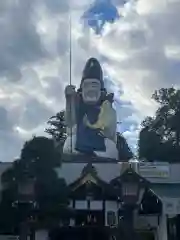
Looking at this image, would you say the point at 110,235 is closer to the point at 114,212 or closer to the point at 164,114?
the point at 114,212

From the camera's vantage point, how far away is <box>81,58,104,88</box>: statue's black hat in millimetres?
48188

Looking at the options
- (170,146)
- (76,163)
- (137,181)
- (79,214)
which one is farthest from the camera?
(170,146)

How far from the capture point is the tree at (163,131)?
58.4 meters

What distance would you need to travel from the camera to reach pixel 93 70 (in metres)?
48.5

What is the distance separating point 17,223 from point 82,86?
68.5ft

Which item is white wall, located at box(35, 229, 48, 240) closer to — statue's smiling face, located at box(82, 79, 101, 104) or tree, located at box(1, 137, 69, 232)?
tree, located at box(1, 137, 69, 232)

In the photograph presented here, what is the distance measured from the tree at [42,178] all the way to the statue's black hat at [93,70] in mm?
19312

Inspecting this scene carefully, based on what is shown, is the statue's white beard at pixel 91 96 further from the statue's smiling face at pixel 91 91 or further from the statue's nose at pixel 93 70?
the statue's nose at pixel 93 70

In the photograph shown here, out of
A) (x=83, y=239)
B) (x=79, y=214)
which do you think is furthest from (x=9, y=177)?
(x=79, y=214)

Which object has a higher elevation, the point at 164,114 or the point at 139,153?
the point at 164,114

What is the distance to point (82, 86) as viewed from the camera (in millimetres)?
48219

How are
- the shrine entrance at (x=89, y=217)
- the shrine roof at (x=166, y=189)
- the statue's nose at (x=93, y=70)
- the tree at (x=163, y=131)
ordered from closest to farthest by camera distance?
the shrine entrance at (x=89, y=217) < the shrine roof at (x=166, y=189) < the statue's nose at (x=93, y=70) < the tree at (x=163, y=131)

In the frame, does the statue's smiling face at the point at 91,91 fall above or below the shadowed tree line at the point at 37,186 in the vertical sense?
above

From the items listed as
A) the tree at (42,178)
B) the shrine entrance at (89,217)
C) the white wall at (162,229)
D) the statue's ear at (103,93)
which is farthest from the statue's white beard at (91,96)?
the tree at (42,178)
